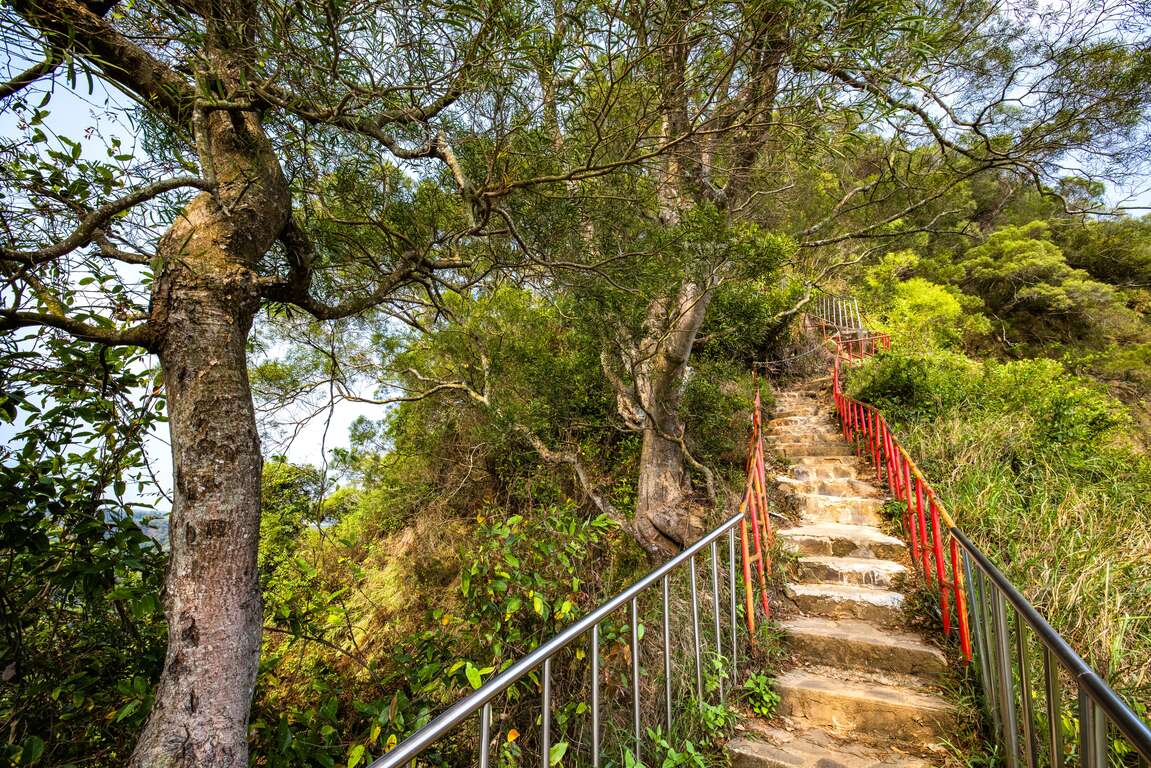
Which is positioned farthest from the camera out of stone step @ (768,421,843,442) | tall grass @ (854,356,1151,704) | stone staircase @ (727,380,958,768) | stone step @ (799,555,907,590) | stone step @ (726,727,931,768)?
stone step @ (768,421,843,442)

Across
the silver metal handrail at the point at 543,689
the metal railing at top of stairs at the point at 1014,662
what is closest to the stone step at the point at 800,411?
the metal railing at top of stairs at the point at 1014,662

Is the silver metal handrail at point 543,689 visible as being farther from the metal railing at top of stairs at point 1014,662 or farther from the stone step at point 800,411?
the stone step at point 800,411

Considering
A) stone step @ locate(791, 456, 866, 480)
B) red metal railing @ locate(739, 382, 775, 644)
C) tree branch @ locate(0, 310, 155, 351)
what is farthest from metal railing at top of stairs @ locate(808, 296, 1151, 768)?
tree branch @ locate(0, 310, 155, 351)

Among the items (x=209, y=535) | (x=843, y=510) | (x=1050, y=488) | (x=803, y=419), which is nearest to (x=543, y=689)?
(x=209, y=535)

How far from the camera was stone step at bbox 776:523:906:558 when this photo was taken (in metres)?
3.96

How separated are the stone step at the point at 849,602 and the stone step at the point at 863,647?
0.11 meters

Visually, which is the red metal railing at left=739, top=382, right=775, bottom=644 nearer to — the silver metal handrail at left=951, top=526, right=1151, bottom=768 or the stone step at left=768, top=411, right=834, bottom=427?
the silver metal handrail at left=951, top=526, right=1151, bottom=768

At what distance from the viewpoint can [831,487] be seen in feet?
17.7

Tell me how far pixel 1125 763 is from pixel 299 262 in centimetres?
487

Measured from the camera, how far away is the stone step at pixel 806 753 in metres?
2.16

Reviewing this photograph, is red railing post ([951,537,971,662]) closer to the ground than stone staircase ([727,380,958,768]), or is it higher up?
higher up

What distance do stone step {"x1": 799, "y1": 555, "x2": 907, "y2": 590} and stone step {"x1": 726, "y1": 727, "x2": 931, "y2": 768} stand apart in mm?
1623

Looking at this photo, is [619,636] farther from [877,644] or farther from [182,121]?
Answer: [182,121]

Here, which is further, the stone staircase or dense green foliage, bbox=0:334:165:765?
the stone staircase
